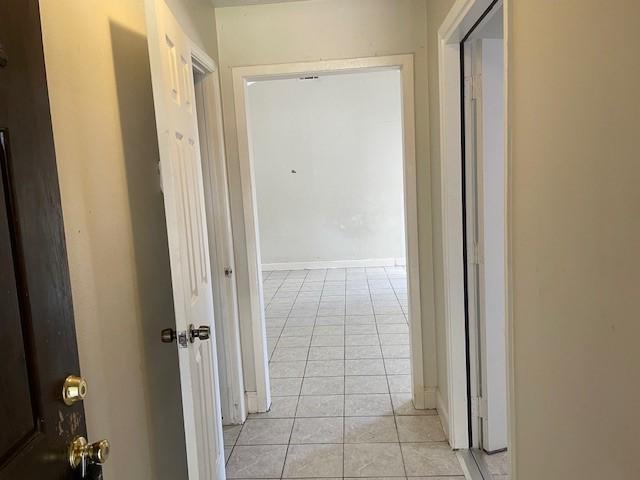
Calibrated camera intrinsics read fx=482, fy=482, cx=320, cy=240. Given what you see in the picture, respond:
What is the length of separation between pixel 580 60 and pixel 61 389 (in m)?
1.14

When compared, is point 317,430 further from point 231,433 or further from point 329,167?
point 329,167

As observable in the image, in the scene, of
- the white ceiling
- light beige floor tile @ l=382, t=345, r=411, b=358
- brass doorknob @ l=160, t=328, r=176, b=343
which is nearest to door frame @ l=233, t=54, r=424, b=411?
the white ceiling

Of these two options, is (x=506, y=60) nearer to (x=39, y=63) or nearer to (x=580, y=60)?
(x=580, y=60)

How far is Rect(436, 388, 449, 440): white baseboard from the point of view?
2.54 metres

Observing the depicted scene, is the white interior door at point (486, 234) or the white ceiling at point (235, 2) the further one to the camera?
the white ceiling at point (235, 2)

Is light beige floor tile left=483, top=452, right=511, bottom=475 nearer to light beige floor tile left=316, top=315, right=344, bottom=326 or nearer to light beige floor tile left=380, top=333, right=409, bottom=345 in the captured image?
light beige floor tile left=380, top=333, right=409, bottom=345

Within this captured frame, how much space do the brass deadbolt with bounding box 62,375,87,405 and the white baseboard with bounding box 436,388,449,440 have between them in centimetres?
206

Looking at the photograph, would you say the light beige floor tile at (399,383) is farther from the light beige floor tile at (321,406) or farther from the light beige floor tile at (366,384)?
the light beige floor tile at (321,406)

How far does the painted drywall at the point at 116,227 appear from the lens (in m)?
1.15

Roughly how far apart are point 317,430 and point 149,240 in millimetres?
1574

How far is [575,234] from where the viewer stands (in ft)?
3.18

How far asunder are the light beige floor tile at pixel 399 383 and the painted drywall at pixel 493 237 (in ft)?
2.57

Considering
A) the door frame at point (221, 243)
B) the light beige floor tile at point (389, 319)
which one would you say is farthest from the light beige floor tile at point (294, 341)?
the door frame at point (221, 243)

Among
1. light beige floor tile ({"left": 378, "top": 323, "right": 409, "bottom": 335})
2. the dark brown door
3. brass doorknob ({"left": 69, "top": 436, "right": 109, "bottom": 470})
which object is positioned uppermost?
the dark brown door
